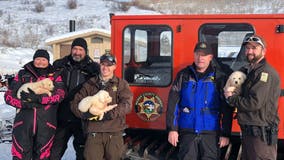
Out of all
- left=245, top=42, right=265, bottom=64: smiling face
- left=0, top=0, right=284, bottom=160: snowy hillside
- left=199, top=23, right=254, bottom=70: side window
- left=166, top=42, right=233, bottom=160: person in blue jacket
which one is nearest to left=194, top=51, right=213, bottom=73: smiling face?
left=166, top=42, right=233, bottom=160: person in blue jacket

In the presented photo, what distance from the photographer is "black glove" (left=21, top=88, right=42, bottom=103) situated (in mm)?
4715

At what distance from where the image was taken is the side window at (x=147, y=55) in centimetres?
488

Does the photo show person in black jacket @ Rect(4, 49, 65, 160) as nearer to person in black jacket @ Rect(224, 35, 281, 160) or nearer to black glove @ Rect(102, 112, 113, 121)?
black glove @ Rect(102, 112, 113, 121)

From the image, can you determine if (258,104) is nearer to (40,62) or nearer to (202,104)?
(202,104)

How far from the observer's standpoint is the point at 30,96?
4.71 m

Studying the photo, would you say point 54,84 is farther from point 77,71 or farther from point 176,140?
point 176,140

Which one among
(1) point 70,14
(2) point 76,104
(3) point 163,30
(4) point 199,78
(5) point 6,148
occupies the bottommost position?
(5) point 6,148

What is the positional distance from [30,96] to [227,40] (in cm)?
226

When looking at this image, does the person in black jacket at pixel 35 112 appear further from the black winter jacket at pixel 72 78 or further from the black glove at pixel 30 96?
the black winter jacket at pixel 72 78

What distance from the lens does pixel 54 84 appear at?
4.92m

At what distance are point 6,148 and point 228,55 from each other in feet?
15.0

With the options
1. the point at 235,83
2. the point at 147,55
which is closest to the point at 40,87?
the point at 147,55

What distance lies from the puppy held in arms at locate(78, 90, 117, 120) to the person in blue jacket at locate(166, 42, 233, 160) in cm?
65

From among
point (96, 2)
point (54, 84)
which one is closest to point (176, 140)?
point (54, 84)
